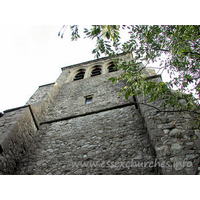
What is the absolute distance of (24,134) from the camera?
18.9 feet

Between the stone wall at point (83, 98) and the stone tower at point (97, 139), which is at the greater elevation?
the stone wall at point (83, 98)

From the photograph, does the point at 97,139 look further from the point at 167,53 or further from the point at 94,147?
the point at 167,53

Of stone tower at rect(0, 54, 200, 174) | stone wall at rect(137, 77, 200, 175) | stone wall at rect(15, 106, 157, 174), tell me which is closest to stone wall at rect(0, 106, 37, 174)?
stone tower at rect(0, 54, 200, 174)

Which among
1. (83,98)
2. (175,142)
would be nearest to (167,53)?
(175,142)

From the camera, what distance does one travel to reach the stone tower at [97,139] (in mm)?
3592

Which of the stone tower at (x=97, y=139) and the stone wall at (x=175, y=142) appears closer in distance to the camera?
the stone wall at (x=175, y=142)

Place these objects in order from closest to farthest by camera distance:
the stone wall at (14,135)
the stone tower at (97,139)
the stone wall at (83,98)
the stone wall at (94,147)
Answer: the stone tower at (97,139) < the stone wall at (94,147) < the stone wall at (14,135) < the stone wall at (83,98)

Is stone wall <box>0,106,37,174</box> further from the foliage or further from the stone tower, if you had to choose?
the foliage

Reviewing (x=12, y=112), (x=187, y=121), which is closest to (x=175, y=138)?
(x=187, y=121)

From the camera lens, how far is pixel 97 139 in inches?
209

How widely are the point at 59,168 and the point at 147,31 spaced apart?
4351 millimetres

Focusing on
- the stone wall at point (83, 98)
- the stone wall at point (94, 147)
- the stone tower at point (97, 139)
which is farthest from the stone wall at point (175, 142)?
the stone wall at point (83, 98)

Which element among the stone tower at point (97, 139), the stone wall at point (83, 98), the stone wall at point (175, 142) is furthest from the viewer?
the stone wall at point (83, 98)

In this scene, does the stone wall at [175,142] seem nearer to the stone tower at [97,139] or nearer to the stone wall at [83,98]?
the stone tower at [97,139]
